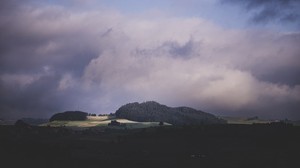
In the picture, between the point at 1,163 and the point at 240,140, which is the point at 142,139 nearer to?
the point at 240,140

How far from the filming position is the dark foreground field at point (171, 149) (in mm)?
86188

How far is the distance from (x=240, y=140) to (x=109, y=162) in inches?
2522

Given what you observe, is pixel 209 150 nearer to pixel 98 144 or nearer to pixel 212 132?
pixel 212 132

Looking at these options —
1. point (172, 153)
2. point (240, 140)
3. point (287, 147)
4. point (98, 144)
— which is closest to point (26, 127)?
point (98, 144)

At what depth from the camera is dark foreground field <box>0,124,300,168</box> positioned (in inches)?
3393

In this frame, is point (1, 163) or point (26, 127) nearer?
point (1, 163)

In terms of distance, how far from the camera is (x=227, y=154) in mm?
108188

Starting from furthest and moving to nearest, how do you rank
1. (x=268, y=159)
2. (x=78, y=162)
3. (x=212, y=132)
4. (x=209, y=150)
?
(x=212, y=132)
(x=209, y=150)
(x=268, y=159)
(x=78, y=162)

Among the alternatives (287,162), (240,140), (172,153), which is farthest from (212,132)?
(287,162)

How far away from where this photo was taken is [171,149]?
12388cm

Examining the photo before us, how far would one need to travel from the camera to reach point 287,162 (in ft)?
282

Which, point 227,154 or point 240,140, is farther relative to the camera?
point 240,140

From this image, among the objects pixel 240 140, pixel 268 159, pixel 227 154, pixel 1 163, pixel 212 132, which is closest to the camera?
pixel 1 163

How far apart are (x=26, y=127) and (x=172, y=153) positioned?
89211 mm
